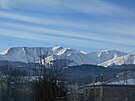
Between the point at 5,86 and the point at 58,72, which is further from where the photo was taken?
the point at 5,86

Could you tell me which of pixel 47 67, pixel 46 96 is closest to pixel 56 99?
pixel 46 96

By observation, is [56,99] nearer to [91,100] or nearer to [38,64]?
[38,64]

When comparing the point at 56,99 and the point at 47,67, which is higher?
the point at 47,67

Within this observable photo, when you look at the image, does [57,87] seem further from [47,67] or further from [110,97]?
[110,97]

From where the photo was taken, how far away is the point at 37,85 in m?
11.2

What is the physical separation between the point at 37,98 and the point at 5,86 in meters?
18.3

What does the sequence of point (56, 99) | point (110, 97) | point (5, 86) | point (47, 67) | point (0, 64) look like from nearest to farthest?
point (56, 99) < point (47, 67) < point (0, 64) < point (5, 86) < point (110, 97)

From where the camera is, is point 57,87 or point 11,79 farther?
point 11,79

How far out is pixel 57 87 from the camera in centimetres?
1112

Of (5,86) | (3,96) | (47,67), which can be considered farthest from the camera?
(5,86)

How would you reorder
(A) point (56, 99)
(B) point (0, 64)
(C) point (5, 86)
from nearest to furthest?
(A) point (56, 99), (B) point (0, 64), (C) point (5, 86)

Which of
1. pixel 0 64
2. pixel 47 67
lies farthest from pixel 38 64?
pixel 0 64

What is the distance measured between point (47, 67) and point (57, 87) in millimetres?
815

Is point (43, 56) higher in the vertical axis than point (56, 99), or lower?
higher
